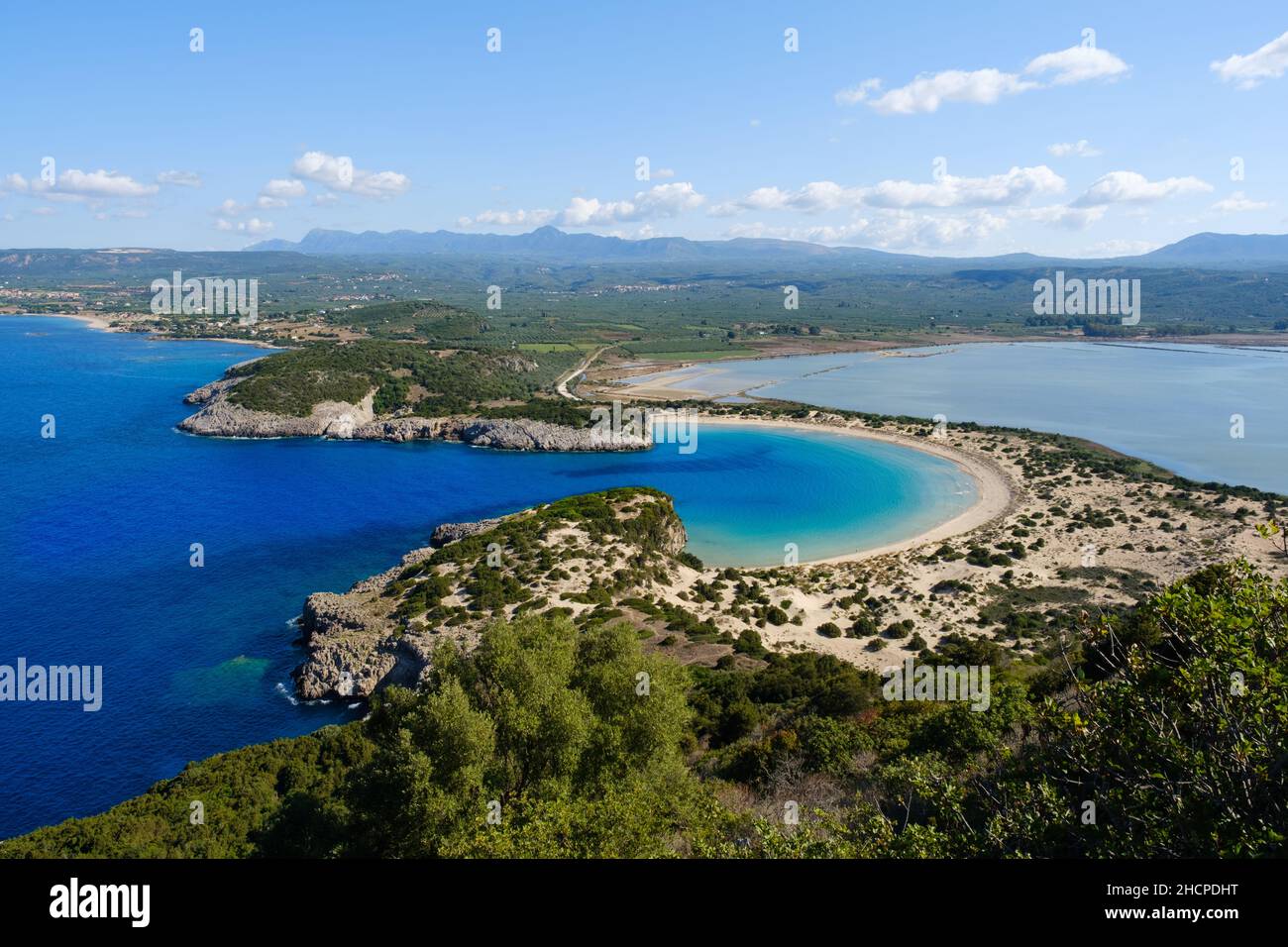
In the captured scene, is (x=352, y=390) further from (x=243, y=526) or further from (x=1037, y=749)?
(x=1037, y=749)

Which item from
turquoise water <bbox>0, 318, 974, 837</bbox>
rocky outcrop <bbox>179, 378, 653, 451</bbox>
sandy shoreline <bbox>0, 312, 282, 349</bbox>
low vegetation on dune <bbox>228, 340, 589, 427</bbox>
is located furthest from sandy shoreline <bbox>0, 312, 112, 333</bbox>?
rocky outcrop <bbox>179, 378, 653, 451</bbox>

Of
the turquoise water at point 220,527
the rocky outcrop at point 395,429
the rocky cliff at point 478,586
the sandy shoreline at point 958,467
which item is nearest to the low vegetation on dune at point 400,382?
the rocky outcrop at point 395,429

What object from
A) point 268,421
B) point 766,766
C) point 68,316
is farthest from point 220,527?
point 68,316

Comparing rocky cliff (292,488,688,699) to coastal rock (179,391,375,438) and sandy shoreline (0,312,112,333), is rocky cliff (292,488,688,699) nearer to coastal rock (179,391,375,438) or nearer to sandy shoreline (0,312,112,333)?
coastal rock (179,391,375,438)

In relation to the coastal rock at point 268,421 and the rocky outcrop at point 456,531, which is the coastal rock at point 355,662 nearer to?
the rocky outcrop at point 456,531
